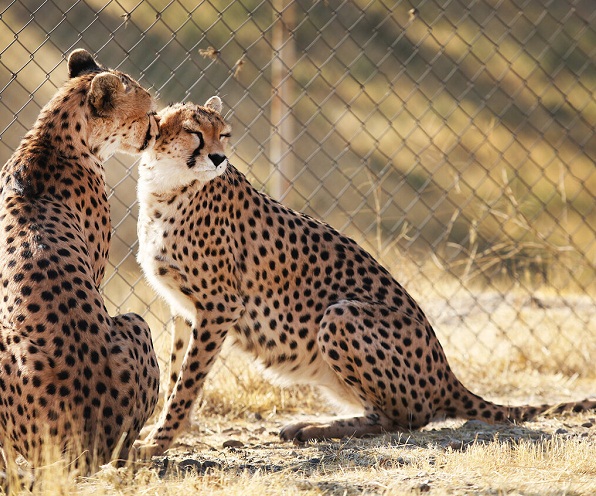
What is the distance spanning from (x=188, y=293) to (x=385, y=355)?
2.97 ft

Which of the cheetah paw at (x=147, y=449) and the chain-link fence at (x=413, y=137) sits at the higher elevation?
the chain-link fence at (x=413, y=137)

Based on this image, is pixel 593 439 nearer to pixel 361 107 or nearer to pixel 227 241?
pixel 227 241

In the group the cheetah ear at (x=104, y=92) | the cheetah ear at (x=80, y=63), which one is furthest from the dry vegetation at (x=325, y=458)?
the cheetah ear at (x=80, y=63)

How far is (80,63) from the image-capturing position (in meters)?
3.86

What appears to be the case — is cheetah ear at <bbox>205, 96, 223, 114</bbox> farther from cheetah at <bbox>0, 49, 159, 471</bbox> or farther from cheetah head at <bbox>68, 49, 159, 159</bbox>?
cheetah at <bbox>0, 49, 159, 471</bbox>

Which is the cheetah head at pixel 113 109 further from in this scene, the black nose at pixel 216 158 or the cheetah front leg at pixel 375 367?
the cheetah front leg at pixel 375 367

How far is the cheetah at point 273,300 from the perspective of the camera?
387 cm

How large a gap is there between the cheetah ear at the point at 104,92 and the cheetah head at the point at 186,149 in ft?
0.88

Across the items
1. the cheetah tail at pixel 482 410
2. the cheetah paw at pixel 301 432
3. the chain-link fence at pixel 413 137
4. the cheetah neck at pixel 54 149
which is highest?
the chain-link fence at pixel 413 137

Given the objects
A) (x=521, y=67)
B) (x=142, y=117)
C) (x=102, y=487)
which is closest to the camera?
(x=102, y=487)

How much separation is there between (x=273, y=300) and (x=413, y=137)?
8.42 metres

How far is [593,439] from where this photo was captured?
12.8ft

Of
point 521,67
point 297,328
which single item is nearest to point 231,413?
point 297,328

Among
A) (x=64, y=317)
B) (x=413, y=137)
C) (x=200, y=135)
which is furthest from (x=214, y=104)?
(x=413, y=137)
